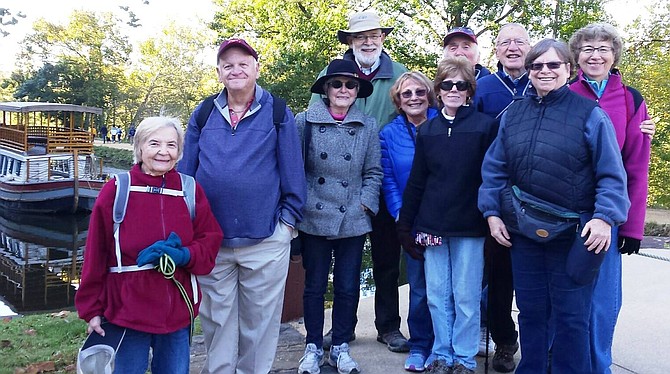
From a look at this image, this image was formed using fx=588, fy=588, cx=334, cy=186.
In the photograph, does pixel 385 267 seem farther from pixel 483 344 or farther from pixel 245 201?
pixel 245 201

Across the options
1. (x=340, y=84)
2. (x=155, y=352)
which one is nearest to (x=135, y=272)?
(x=155, y=352)

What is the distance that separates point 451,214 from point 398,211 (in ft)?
1.31

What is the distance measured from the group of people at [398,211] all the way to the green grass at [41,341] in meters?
1.39

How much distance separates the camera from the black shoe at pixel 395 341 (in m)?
3.81

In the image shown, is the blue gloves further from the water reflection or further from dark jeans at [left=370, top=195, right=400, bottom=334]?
the water reflection

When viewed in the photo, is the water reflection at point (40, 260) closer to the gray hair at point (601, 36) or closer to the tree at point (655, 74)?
the gray hair at point (601, 36)

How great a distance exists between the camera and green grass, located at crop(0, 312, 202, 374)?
12.5ft

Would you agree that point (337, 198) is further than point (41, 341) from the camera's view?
No

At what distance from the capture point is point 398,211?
3.54 metres

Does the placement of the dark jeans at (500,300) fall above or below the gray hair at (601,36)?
below

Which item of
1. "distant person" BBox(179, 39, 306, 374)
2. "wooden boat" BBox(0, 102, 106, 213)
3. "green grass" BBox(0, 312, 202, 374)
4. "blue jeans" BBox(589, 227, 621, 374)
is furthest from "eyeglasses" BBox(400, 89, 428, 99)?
"wooden boat" BBox(0, 102, 106, 213)

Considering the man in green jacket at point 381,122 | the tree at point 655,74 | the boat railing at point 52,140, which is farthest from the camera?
the boat railing at point 52,140

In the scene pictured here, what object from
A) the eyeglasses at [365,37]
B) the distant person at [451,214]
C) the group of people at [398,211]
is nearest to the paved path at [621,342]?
the group of people at [398,211]

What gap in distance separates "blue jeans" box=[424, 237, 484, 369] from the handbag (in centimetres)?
41
